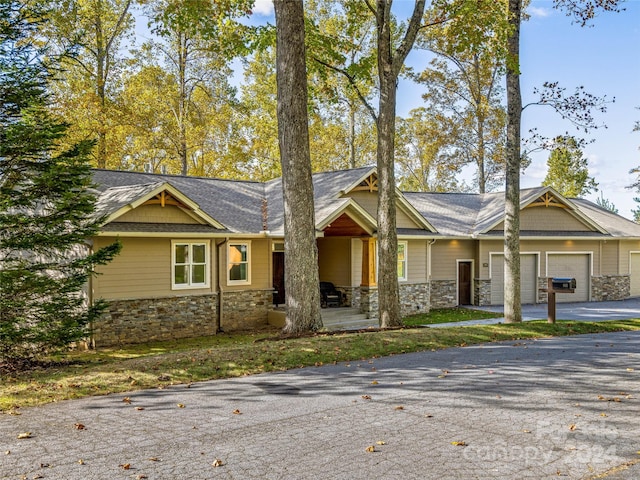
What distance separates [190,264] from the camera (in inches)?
658

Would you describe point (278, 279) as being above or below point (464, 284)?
above

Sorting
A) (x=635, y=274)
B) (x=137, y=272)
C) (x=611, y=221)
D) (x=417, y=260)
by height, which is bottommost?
(x=635, y=274)

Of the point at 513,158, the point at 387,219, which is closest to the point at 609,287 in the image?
the point at 513,158

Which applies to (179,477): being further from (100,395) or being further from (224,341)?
(224,341)

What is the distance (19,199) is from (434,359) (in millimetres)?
7996

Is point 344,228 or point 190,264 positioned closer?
point 190,264

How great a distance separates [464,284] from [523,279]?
2.68 meters

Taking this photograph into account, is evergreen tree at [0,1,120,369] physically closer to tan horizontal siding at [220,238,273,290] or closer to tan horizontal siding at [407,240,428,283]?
tan horizontal siding at [220,238,273,290]

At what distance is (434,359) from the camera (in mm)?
9641

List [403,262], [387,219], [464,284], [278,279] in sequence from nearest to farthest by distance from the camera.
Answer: [387,219], [278,279], [403,262], [464,284]

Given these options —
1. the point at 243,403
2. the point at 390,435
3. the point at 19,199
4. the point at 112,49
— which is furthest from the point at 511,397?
the point at 112,49

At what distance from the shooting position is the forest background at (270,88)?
16188mm

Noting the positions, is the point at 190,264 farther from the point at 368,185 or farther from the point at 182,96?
the point at 182,96

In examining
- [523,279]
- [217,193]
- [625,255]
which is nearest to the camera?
[217,193]
